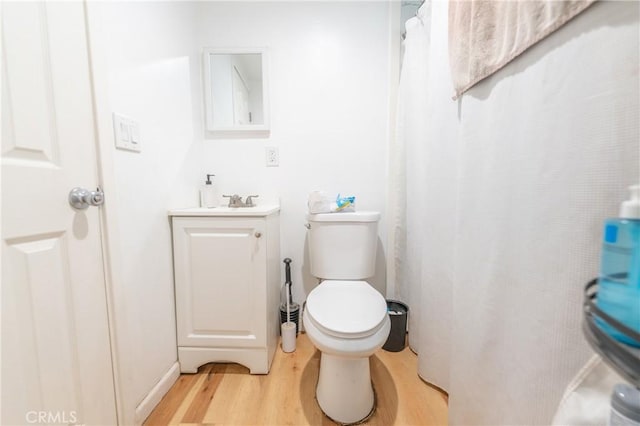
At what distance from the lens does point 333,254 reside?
1261 millimetres

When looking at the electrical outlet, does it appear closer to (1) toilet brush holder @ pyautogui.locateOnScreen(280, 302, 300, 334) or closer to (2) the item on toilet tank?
(2) the item on toilet tank

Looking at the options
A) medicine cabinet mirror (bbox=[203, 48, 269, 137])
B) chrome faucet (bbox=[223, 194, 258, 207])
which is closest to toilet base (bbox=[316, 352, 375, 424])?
chrome faucet (bbox=[223, 194, 258, 207])

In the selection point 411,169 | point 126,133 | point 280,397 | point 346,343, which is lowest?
point 280,397

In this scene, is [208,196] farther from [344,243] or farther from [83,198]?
[344,243]

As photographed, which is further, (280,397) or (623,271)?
(280,397)

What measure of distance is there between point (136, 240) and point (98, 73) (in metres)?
0.55

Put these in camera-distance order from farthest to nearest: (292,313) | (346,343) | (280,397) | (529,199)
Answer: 1. (292,313)
2. (280,397)
3. (346,343)
4. (529,199)

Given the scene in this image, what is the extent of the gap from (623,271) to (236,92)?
5.38ft

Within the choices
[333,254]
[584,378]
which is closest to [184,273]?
[333,254]

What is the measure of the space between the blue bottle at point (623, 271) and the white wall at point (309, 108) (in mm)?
1163

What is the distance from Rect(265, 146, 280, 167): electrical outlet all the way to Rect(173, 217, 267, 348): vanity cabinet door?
19.5 inches

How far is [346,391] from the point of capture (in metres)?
0.93

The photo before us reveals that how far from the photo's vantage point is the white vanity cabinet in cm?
110

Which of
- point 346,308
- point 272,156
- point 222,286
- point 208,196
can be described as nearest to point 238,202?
point 208,196
